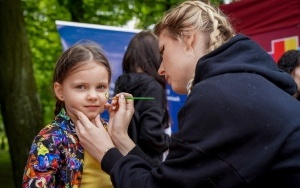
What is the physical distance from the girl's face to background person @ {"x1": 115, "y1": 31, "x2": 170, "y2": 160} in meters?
1.11

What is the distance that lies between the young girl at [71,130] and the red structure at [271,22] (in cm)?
190

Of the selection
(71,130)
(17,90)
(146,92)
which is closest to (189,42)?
(71,130)

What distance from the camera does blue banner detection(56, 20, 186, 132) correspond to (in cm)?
493

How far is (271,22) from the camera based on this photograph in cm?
420

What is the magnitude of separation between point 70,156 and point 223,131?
0.82 meters

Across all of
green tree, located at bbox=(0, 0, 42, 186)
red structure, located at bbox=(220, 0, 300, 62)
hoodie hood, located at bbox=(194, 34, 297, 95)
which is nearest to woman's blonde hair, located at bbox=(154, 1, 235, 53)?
hoodie hood, located at bbox=(194, 34, 297, 95)

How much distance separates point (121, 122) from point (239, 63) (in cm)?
70

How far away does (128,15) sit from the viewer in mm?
11195

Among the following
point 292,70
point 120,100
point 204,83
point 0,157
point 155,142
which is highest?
point 204,83

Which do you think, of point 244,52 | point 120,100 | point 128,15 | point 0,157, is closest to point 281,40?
point 120,100

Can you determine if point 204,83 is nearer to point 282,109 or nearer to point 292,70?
point 282,109

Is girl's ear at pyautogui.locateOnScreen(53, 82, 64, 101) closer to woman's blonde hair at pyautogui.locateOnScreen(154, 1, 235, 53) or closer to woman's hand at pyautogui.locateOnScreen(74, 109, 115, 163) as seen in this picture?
woman's hand at pyautogui.locateOnScreen(74, 109, 115, 163)

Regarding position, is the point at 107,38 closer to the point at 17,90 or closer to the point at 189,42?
the point at 17,90

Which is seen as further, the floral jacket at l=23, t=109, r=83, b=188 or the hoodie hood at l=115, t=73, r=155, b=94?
the hoodie hood at l=115, t=73, r=155, b=94
